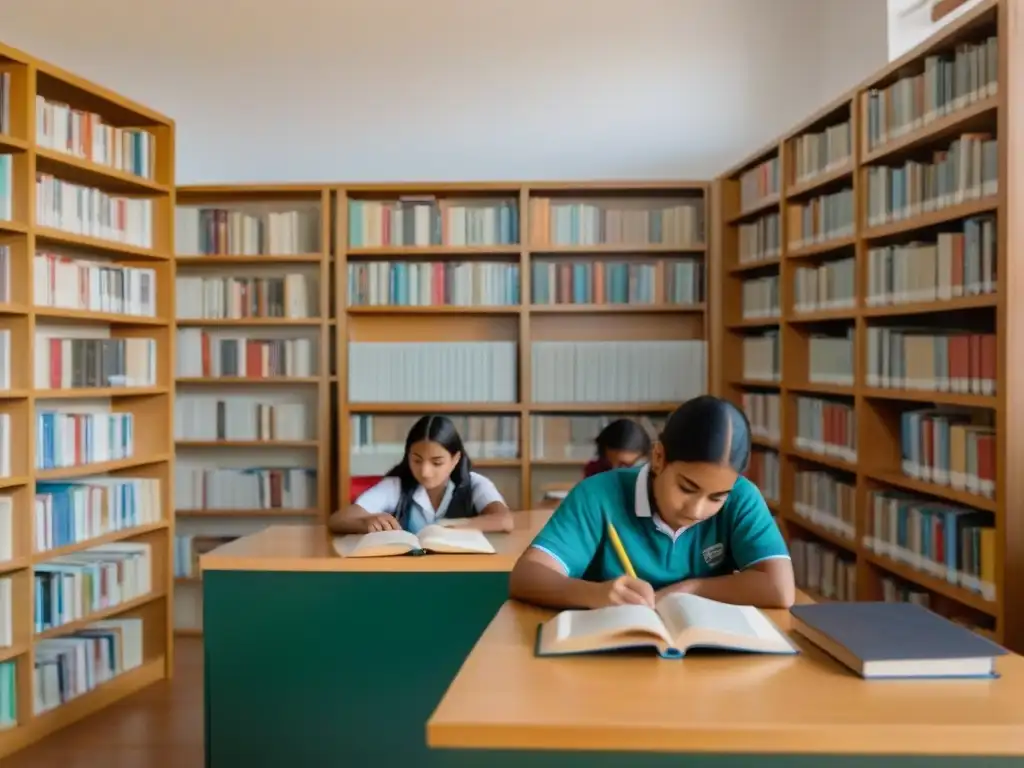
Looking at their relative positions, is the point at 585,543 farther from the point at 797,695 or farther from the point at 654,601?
the point at 797,695

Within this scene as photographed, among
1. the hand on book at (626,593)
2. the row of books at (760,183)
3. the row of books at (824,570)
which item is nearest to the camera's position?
the hand on book at (626,593)

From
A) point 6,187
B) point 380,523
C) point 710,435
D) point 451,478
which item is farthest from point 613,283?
point 710,435

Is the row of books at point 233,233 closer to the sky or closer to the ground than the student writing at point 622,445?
closer to the sky

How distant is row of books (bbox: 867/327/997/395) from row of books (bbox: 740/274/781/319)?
3.56 ft

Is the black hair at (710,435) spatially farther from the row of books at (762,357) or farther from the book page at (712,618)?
the row of books at (762,357)

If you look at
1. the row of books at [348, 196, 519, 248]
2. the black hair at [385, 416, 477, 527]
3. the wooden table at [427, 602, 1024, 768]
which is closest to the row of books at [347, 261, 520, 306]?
the row of books at [348, 196, 519, 248]

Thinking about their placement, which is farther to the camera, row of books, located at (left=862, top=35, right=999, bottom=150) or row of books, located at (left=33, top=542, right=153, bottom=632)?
row of books, located at (left=33, top=542, right=153, bottom=632)

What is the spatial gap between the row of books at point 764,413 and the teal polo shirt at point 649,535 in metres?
2.74

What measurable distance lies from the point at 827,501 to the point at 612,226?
6.43 feet

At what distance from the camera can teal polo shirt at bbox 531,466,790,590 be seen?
230 cm

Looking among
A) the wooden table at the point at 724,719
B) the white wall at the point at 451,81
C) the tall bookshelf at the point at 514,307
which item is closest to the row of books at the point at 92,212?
the tall bookshelf at the point at 514,307

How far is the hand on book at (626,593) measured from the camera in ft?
6.61

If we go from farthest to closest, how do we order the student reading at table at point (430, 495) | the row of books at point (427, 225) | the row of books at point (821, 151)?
the row of books at point (427, 225) < the row of books at point (821, 151) < the student reading at table at point (430, 495)

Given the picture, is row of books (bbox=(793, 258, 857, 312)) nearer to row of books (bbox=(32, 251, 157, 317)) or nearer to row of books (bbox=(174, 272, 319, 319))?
row of books (bbox=(174, 272, 319, 319))
